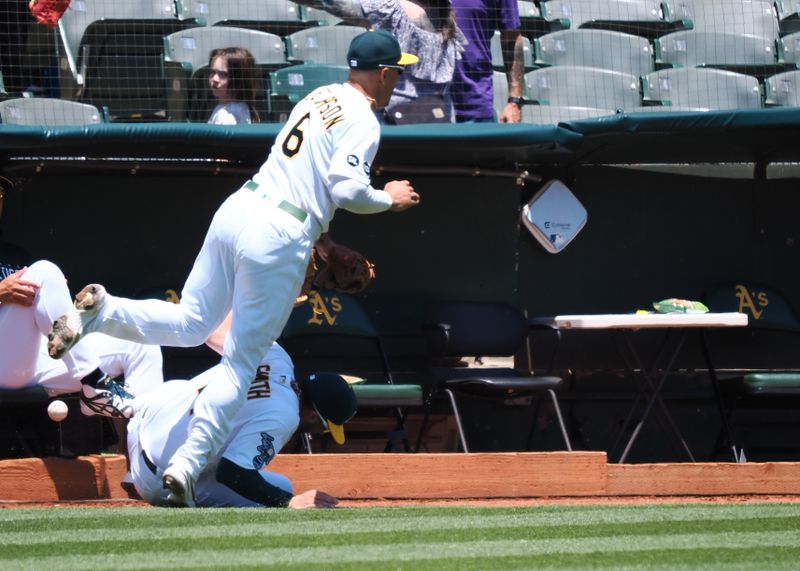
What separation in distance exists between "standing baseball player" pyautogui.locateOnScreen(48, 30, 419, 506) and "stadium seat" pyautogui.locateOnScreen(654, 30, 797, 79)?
4.87 meters

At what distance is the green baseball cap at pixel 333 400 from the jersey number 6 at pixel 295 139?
35.4 inches

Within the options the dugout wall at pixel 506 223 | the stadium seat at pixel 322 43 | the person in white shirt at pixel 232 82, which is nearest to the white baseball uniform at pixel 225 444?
the dugout wall at pixel 506 223

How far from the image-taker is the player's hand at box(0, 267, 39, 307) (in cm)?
554

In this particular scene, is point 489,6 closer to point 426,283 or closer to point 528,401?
point 426,283

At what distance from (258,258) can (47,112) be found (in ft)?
10.9

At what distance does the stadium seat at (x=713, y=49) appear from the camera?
9148 mm

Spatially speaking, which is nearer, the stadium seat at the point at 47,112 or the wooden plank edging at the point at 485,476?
the wooden plank edging at the point at 485,476

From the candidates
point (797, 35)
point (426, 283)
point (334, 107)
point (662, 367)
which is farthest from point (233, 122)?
point (797, 35)

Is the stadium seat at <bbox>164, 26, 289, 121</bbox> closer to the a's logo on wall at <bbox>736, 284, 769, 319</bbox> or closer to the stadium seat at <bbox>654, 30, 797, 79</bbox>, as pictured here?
the stadium seat at <bbox>654, 30, 797, 79</bbox>

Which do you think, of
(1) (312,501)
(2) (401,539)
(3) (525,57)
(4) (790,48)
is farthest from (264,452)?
(4) (790,48)

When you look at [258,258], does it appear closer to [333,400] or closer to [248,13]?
[333,400]

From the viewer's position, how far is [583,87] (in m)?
8.55

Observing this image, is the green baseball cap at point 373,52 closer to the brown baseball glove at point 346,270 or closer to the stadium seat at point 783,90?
the brown baseball glove at point 346,270

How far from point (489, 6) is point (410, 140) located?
1429 millimetres
